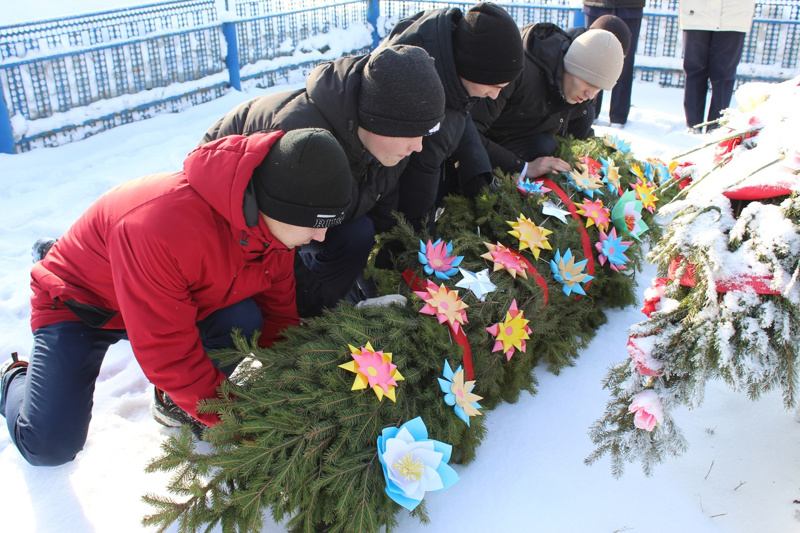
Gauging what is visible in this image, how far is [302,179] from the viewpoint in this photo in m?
1.64

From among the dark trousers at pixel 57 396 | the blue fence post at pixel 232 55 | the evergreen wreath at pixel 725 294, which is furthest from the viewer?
the blue fence post at pixel 232 55

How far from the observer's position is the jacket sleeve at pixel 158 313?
1.67 metres

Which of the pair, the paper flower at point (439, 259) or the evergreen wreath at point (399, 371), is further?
the paper flower at point (439, 259)

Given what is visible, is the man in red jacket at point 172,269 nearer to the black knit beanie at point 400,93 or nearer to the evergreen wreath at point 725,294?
the black knit beanie at point 400,93

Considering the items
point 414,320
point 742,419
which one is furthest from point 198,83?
point 742,419

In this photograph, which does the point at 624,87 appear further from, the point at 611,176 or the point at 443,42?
the point at 443,42

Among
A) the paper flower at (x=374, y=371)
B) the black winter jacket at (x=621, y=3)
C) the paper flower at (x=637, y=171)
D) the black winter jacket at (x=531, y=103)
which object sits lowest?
the paper flower at (x=374, y=371)

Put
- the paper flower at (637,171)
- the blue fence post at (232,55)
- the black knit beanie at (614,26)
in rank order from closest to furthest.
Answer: the paper flower at (637,171)
the black knit beanie at (614,26)
the blue fence post at (232,55)

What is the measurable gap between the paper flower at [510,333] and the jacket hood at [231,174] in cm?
93

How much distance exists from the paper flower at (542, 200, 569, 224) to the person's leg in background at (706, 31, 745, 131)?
3373 mm

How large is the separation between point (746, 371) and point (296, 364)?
3.90 ft

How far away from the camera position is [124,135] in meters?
5.15

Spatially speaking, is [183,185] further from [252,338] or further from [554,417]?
[554,417]

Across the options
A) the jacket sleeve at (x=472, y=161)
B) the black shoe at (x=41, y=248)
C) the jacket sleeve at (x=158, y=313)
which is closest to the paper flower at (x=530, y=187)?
the jacket sleeve at (x=472, y=161)
